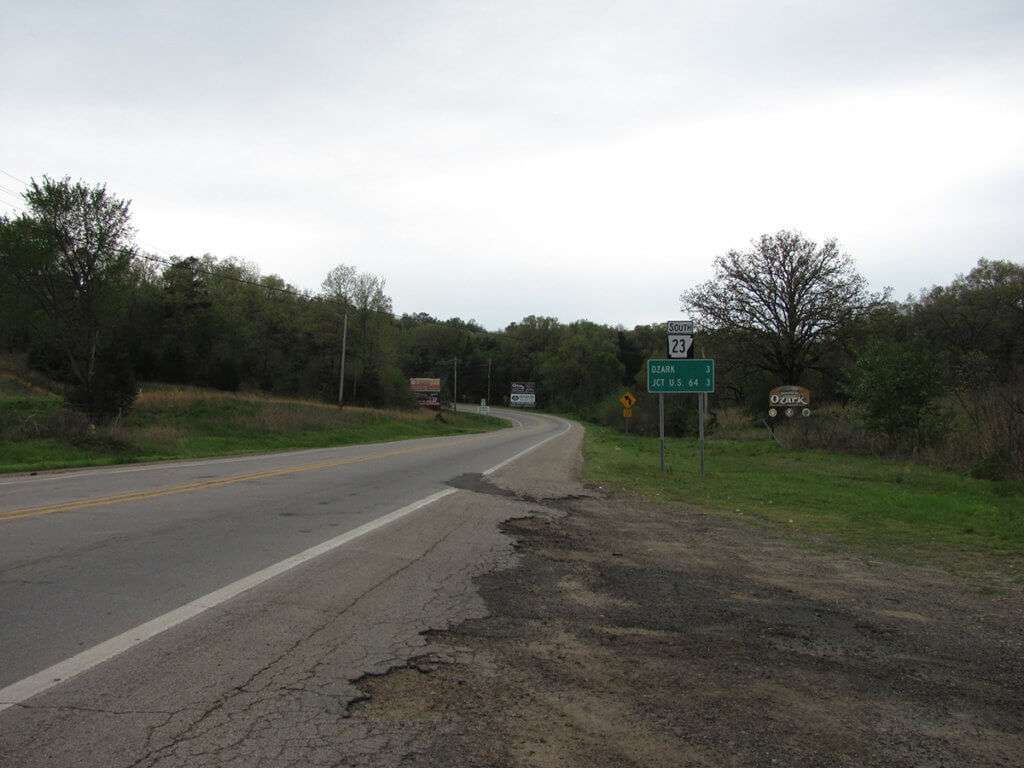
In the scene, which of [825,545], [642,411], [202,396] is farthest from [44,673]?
[642,411]

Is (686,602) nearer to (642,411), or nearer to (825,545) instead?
(825,545)

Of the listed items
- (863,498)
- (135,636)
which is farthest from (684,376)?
(135,636)

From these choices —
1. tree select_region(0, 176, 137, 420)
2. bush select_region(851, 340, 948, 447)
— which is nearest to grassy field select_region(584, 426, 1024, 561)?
bush select_region(851, 340, 948, 447)

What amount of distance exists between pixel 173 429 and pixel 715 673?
2859 centimetres

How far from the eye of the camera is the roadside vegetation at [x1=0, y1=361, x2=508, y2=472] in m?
22.0

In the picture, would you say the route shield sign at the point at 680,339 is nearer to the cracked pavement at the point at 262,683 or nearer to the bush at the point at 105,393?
the cracked pavement at the point at 262,683

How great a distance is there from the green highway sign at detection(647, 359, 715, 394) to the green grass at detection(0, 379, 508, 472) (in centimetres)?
1409

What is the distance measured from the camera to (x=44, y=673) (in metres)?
4.44

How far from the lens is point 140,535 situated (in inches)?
348

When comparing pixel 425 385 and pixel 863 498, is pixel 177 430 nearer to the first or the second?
pixel 863 498

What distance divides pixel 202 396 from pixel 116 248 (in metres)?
11.8

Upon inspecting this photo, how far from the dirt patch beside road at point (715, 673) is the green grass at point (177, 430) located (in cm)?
1672

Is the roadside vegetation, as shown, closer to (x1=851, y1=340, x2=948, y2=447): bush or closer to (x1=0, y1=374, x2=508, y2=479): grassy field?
(x1=0, y1=374, x2=508, y2=479): grassy field

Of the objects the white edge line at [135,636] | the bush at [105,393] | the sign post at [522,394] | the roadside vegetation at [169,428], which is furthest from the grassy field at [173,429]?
the sign post at [522,394]
